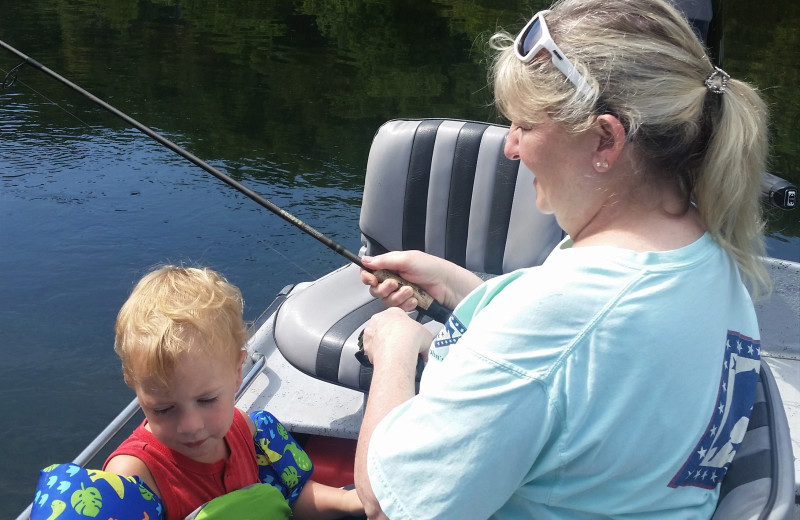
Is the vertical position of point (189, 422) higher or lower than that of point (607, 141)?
lower

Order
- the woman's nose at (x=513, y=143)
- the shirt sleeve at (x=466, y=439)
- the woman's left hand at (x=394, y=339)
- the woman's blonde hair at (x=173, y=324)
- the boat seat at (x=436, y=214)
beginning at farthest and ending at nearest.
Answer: the boat seat at (x=436, y=214)
the woman's blonde hair at (x=173, y=324)
the woman's left hand at (x=394, y=339)
the woman's nose at (x=513, y=143)
the shirt sleeve at (x=466, y=439)

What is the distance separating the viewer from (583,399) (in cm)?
→ 85

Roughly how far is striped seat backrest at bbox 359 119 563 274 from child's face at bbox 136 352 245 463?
132cm

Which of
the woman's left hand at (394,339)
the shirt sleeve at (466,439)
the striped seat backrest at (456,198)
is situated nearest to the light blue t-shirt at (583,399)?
the shirt sleeve at (466,439)

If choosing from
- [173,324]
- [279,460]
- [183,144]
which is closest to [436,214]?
[279,460]

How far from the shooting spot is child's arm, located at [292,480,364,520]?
5.31ft

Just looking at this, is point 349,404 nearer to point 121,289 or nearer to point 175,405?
point 175,405

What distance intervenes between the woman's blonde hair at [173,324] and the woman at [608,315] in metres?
0.47

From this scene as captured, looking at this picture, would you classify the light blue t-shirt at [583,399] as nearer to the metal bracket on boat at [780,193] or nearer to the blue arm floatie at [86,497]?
the blue arm floatie at [86,497]

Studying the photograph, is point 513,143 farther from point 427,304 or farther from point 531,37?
point 427,304

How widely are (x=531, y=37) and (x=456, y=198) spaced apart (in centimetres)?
158

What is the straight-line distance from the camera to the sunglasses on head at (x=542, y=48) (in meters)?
0.95

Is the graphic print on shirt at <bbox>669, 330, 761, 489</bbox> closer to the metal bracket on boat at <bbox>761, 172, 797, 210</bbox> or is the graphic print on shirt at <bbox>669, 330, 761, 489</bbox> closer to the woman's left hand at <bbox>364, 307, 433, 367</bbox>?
the woman's left hand at <bbox>364, 307, 433, 367</bbox>

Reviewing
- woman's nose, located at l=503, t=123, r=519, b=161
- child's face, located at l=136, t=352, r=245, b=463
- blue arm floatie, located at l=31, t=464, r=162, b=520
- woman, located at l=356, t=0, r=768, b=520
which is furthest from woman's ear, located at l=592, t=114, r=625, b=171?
blue arm floatie, located at l=31, t=464, r=162, b=520
